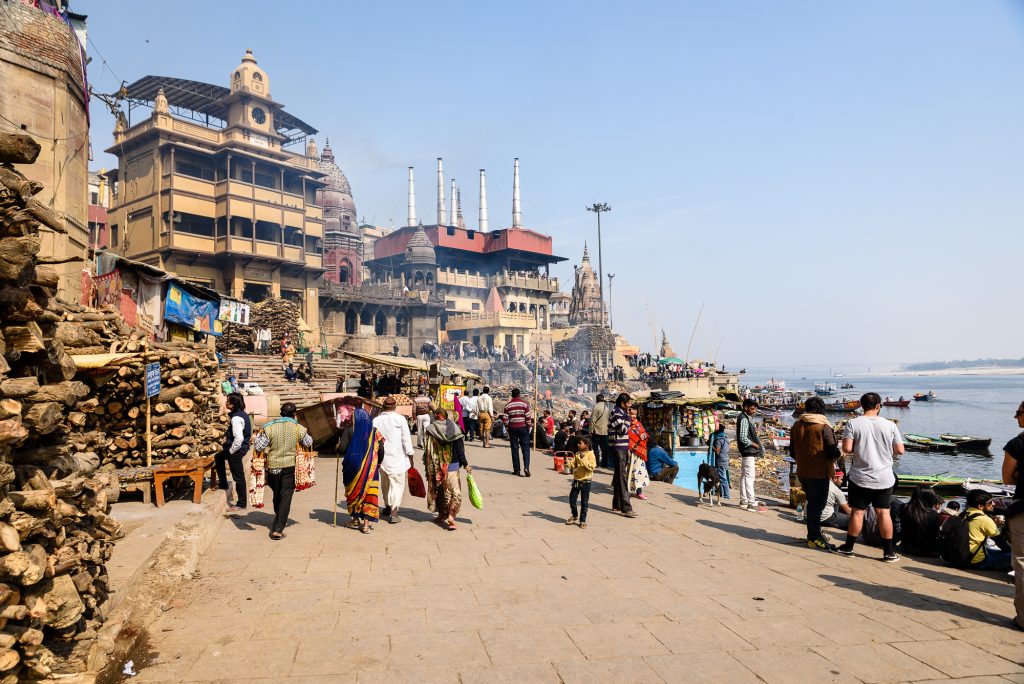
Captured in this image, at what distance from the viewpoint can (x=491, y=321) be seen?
57.4 m

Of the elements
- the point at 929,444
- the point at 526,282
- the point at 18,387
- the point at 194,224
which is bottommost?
the point at 929,444

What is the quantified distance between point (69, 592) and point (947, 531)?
819cm

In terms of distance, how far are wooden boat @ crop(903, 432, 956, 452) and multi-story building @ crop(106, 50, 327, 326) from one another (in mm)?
37439

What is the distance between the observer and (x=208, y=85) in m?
38.5

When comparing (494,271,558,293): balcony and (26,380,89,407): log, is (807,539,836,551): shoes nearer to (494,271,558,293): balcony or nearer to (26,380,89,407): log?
(26,380,89,407): log

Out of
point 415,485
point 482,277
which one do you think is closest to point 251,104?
point 482,277

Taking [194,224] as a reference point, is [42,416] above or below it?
below

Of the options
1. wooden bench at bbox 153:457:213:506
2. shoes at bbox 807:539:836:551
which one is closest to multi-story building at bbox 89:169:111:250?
wooden bench at bbox 153:457:213:506

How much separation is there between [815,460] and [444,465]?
464cm

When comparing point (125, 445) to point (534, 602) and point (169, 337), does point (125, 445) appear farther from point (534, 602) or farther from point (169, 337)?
point (169, 337)

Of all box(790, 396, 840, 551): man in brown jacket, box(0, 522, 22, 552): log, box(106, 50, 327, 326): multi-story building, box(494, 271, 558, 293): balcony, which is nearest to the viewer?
box(0, 522, 22, 552): log

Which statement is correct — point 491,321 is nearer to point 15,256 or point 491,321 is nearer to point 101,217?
point 101,217

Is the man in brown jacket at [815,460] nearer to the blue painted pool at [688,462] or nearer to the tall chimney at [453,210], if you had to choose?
the blue painted pool at [688,462]

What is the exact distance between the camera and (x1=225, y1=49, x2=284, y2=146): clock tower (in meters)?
39.1
